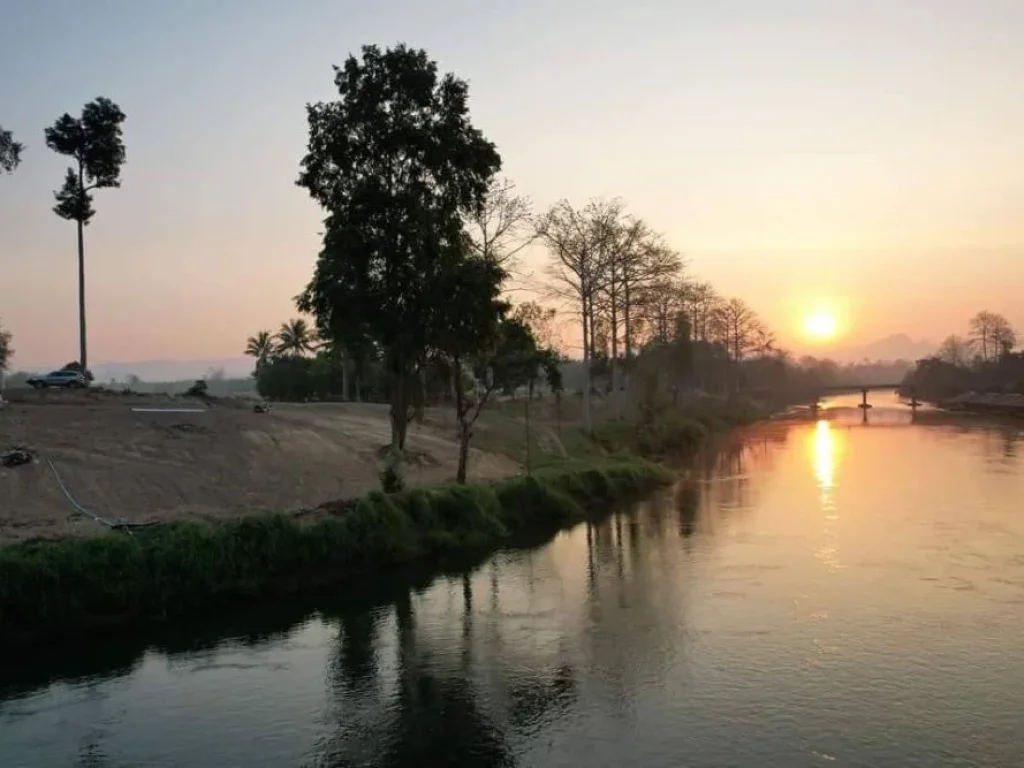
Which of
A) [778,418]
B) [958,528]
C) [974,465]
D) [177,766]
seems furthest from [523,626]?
[778,418]

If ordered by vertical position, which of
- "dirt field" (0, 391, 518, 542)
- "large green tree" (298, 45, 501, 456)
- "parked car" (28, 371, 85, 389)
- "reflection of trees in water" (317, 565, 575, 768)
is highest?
"large green tree" (298, 45, 501, 456)

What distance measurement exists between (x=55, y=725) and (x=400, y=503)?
13341mm

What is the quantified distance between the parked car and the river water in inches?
1098

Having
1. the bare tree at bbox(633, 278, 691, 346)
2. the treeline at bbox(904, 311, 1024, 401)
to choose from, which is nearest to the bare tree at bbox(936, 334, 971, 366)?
the treeline at bbox(904, 311, 1024, 401)

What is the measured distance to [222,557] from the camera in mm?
21453

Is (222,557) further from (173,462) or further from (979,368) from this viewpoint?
(979,368)

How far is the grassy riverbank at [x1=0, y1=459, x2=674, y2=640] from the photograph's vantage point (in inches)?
741

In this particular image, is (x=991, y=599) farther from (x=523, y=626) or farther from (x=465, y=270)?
(x=465, y=270)

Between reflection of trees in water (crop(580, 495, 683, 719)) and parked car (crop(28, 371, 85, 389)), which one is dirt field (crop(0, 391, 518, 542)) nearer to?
parked car (crop(28, 371, 85, 389))

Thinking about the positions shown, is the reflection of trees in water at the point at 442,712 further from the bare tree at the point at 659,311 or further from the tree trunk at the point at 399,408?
the bare tree at the point at 659,311

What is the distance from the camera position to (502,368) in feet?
122

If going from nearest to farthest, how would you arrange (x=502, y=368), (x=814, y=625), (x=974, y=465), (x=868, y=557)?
(x=814, y=625), (x=868, y=557), (x=502, y=368), (x=974, y=465)

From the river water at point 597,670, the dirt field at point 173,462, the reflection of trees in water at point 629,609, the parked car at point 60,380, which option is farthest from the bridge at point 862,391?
the river water at point 597,670

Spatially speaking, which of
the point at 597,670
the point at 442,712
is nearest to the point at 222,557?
the point at 442,712
